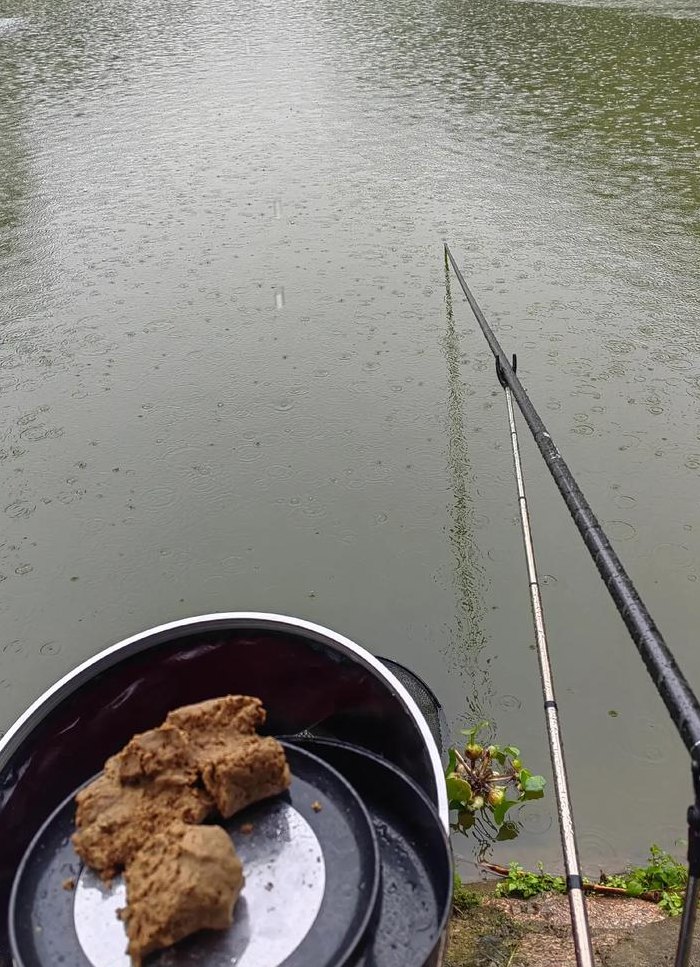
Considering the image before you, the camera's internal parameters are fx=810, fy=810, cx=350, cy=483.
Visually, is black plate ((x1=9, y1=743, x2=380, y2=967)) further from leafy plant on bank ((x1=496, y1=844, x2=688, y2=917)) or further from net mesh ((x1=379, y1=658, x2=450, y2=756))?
net mesh ((x1=379, y1=658, x2=450, y2=756))

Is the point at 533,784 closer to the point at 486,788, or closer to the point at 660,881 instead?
the point at 486,788

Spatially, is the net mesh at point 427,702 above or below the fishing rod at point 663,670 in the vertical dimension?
below

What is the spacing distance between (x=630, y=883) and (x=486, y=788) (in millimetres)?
446

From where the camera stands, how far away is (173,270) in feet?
17.9

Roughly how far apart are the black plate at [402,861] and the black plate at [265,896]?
0.09 metres

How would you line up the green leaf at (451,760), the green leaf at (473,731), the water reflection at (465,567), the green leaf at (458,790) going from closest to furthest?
the green leaf at (458,790)
the green leaf at (451,760)
the green leaf at (473,731)
the water reflection at (465,567)

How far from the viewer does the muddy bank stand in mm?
1789

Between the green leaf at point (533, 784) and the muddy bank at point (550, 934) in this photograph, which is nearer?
the muddy bank at point (550, 934)

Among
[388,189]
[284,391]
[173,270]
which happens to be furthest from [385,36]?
[284,391]

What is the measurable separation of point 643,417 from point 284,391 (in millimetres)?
1798

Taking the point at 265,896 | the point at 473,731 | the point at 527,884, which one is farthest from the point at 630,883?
the point at 265,896

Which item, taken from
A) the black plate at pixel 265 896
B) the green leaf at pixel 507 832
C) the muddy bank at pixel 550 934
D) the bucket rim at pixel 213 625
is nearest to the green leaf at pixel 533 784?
the green leaf at pixel 507 832

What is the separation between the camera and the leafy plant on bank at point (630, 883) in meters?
2.08

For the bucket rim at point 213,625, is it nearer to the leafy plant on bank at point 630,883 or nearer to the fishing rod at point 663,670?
the fishing rod at point 663,670
